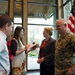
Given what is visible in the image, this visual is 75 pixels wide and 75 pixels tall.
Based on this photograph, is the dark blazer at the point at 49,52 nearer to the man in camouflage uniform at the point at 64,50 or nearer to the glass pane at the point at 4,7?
the man in camouflage uniform at the point at 64,50

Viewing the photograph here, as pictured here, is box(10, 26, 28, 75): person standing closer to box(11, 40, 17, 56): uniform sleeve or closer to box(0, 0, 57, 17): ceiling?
box(11, 40, 17, 56): uniform sleeve

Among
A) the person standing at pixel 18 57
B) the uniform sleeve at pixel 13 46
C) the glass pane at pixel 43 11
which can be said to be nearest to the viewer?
the uniform sleeve at pixel 13 46

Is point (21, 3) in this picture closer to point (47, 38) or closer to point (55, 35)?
point (55, 35)

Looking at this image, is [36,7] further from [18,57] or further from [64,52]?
[64,52]

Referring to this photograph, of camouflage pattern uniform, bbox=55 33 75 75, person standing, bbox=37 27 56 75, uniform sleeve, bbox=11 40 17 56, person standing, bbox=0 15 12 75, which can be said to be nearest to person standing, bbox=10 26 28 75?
uniform sleeve, bbox=11 40 17 56

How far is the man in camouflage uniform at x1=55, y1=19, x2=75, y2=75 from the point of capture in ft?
7.03

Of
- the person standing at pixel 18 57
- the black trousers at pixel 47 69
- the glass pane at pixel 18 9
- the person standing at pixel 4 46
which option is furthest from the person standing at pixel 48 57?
the glass pane at pixel 18 9

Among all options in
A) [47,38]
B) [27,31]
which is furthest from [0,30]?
[27,31]

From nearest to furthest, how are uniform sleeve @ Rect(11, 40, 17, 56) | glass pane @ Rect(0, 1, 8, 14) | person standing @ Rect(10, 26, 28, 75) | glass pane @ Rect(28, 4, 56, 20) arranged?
uniform sleeve @ Rect(11, 40, 17, 56)
person standing @ Rect(10, 26, 28, 75)
glass pane @ Rect(0, 1, 8, 14)
glass pane @ Rect(28, 4, 56, 20)

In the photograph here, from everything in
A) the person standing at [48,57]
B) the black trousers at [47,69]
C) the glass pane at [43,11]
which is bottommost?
the black trousers at [47,69]

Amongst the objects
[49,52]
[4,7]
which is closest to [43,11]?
[4,7]

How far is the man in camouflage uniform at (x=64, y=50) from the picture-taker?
84.4 inches

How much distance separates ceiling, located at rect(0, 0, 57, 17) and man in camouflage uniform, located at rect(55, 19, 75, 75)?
5.78 m

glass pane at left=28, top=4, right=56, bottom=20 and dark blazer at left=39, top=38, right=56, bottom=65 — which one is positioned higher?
glass pane at left=28, top=4, right=56, bottom=20
